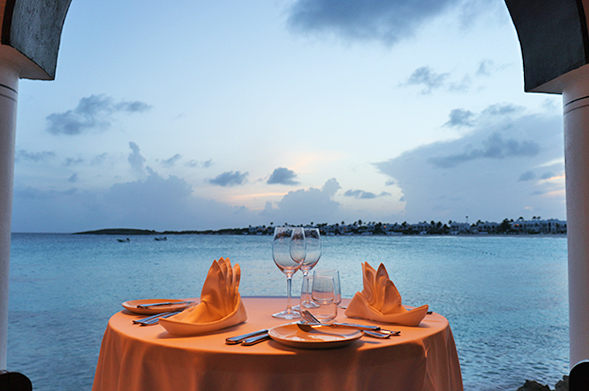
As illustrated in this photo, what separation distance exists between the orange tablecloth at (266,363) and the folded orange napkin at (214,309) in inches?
1.4

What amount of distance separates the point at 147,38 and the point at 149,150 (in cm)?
1855

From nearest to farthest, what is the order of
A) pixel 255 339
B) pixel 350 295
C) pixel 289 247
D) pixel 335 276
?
pixel 255 339 → pixel 335 276 → pixel 289 247 → pixel 350 295

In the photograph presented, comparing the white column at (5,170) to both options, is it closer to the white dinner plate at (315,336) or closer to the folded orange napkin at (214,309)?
the folded orange napkin at (214,309)

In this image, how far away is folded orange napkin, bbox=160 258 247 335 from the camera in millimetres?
1099

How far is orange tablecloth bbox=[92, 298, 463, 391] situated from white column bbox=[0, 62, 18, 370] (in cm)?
163

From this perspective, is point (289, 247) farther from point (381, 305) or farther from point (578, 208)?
point (578, 208)

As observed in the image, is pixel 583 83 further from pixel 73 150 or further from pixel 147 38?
pixel 73 150

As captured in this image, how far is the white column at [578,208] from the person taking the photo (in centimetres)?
236

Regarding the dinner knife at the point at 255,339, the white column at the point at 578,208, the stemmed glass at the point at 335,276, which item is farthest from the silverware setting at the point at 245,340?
the white column at the point at 578,208


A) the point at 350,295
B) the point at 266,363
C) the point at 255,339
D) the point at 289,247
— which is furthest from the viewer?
the point at 350,295

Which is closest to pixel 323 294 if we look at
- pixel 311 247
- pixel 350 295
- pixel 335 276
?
pixel 335 276

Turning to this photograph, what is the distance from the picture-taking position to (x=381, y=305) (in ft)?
4.50

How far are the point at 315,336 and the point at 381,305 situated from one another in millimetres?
431

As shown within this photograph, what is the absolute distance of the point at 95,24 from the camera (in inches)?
613
